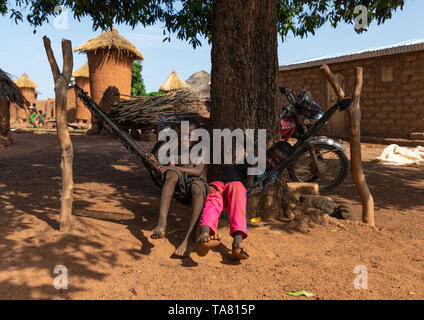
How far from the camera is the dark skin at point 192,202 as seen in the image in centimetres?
274

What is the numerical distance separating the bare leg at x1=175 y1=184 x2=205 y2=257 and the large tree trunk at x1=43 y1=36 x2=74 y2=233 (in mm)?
999

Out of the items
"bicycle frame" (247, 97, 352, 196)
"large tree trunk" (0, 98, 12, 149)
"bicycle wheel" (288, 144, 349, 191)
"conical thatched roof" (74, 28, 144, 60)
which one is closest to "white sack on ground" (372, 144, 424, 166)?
"bicycle wheel" (288, 144, 349, 191)

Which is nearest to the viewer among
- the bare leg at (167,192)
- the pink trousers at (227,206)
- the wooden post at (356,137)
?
the pink trousers at (227,206)

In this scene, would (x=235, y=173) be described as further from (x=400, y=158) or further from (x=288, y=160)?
(x=400, y=158)

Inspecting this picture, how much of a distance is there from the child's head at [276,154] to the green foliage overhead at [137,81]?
68.4 feet

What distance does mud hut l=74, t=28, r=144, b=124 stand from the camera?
43.0 feet

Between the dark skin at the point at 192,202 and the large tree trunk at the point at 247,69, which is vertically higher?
the large tree trunk at the point at 247,69

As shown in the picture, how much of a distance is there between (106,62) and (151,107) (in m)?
4.28

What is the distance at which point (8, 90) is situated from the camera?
393 inches

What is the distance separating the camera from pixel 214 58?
363cm

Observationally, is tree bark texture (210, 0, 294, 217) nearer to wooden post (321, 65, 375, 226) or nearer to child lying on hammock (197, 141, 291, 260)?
child lying on hammock (197, 141, 291, 260)

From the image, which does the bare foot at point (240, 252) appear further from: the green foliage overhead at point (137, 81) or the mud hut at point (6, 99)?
the green foliage overhead at point (137, 81)
